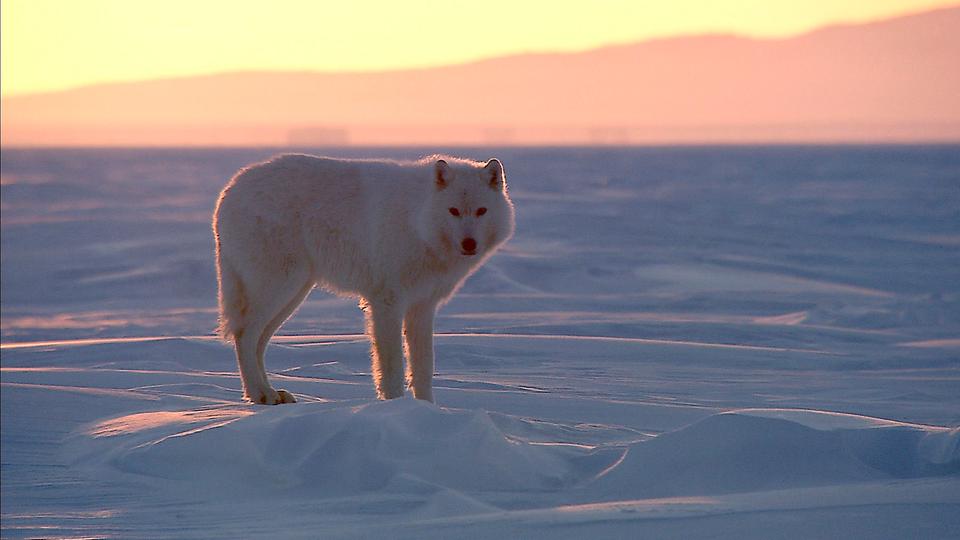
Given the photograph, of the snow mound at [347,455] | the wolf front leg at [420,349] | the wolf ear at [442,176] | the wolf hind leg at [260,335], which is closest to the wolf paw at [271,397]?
the wolf hind leg at [260,335]

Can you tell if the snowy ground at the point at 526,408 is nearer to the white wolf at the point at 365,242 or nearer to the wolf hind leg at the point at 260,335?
the wolf hind leg at the point at 260,335

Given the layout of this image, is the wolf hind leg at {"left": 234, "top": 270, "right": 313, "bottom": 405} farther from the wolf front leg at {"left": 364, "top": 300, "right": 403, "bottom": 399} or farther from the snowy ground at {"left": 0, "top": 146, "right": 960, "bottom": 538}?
the wolf front leg at {"left": 364, "top": 300, "right": 403, "bottom": 399}

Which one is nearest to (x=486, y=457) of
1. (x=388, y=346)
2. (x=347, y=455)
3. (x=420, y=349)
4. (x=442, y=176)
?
(x=347, y=455)

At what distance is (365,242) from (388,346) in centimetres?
65

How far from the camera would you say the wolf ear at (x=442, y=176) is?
6469mm

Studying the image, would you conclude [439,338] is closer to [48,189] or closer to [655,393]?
[655,393]

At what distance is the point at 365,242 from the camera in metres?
6.64

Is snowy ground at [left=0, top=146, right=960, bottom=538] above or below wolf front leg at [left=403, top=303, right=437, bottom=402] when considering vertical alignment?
below

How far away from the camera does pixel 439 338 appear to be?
970 cm

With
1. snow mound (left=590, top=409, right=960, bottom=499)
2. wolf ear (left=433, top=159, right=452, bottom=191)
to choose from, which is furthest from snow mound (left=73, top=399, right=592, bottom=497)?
wolf ear (left=433, top=159, right=452, bottom=191)

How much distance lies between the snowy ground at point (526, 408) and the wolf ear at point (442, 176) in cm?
138

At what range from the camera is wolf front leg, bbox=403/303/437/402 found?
675 cm

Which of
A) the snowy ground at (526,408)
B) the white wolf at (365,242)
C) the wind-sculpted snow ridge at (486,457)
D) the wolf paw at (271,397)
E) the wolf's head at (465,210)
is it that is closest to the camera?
the snowy ground at (526,408)

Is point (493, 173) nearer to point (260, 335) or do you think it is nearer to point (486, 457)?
point (260, 335)
